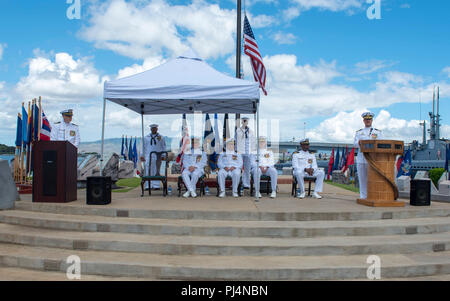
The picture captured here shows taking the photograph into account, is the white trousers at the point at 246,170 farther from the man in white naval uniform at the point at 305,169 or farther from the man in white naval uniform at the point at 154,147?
the man in white naval uniform at the point at 154,147

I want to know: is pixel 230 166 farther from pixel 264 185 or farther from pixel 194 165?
pixel 264 185

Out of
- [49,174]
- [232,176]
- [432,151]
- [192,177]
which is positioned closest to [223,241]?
[232,176]

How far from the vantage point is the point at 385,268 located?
4.86 metres

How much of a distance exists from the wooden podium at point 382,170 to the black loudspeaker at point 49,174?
21.2 ft

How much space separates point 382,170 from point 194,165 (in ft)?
14.0

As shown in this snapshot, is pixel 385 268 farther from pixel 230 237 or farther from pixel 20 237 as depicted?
pixel 20 237

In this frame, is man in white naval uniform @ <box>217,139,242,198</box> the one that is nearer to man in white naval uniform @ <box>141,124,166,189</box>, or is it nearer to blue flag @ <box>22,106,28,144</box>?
man in white naval uniform @ <box>141,124,166,189</box>

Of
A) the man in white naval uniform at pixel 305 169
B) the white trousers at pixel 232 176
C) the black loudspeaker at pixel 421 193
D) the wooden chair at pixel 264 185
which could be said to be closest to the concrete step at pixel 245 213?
the black loudspeaker at pixel 421 193

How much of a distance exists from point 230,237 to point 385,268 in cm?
227

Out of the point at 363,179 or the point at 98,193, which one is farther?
the point at 363,179

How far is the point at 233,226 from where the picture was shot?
5.89 m

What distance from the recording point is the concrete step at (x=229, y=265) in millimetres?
4707
